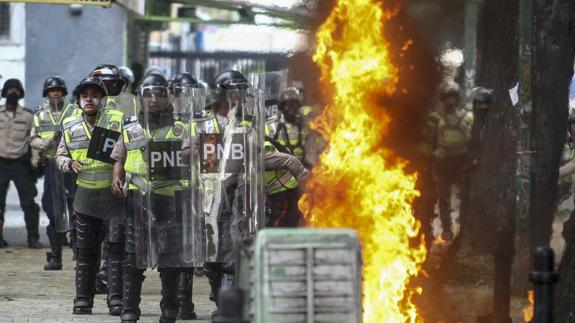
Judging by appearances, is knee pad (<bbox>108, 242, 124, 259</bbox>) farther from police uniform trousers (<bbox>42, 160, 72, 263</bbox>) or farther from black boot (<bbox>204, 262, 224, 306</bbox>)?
police uniform trousers (<bbox>42, 160, 72, 263</bbox>)

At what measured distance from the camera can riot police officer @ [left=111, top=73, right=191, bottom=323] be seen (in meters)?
11.4

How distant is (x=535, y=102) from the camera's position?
535 inches

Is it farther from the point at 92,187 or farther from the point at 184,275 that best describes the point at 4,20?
the point at 184,275

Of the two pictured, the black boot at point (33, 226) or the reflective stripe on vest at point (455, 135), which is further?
the black boot at point (33, 226)

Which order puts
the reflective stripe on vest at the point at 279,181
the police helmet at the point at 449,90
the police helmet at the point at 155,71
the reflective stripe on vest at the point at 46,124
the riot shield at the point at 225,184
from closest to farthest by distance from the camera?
the riot shield at the point at 225,184
the reflective stripe on vest at the point at 279,181
the police helmet at the point at 449,90
the police helmet at the point at 155,71
the reflective stripe on vest at the point at 46,124

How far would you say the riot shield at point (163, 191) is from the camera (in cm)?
1141

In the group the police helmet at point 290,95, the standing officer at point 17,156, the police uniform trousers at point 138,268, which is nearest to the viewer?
the police uniform trousers at point 138,268

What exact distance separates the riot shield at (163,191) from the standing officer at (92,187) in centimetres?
87

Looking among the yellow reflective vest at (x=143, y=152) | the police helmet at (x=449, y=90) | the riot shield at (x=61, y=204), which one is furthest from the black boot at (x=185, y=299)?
the riot shield at (x=61, y=204)

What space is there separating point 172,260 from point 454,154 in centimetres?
633

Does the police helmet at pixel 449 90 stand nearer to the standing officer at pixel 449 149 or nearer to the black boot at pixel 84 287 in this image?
the standing officer at pixel 449 149

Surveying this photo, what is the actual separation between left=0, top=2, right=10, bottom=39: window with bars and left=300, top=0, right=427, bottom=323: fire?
1564 centimetres

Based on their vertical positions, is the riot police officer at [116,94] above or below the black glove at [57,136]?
above

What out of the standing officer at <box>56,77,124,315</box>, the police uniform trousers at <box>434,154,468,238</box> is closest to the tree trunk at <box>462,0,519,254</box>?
the police uniform trousers at <box>434,154,468,238</box>
